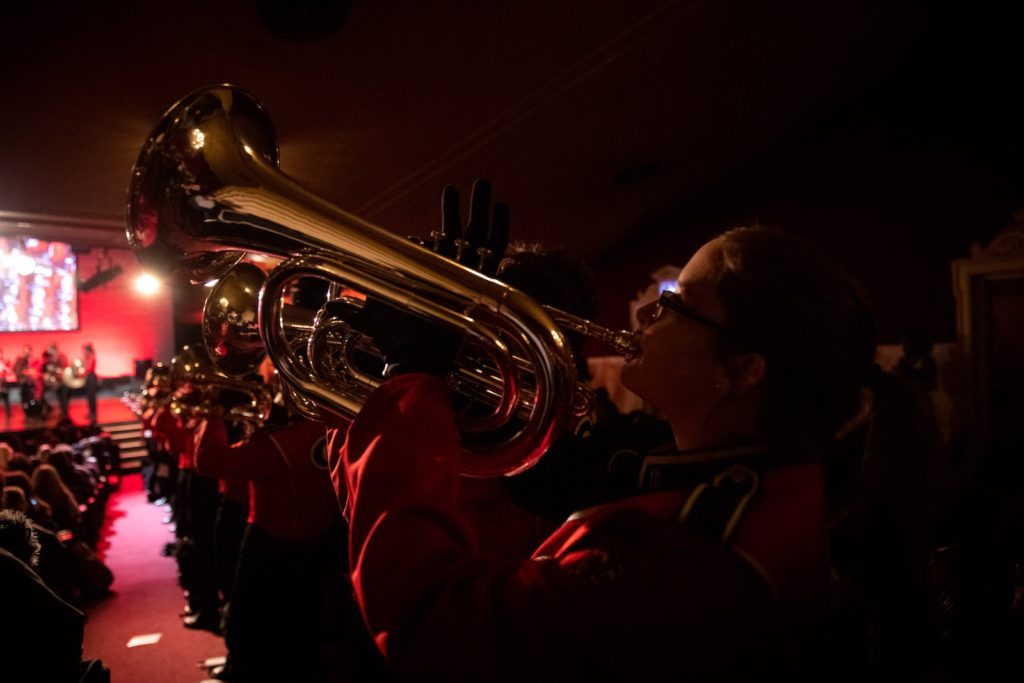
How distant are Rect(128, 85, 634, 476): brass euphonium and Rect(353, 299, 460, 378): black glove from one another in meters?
0.05

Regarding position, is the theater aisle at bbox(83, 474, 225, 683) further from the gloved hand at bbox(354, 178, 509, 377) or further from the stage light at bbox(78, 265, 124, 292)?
the stage light at bbox(78, 265, 124, 292)

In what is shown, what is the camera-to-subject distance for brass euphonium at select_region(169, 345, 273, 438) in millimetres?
2846

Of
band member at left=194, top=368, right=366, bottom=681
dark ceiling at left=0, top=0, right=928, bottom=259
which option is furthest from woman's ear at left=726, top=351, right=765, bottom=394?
dark ceiling at left=0, top=0, right=928, bottom=259

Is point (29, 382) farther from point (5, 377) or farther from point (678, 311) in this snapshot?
point (678, 311)

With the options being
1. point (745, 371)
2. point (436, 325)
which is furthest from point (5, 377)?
point (745, 371)

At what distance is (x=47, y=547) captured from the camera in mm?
2371

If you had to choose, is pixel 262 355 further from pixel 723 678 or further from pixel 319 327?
pixel 723 678

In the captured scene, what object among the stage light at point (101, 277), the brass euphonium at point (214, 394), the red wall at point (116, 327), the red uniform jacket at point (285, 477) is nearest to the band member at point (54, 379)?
the red wall at point (116, 327)

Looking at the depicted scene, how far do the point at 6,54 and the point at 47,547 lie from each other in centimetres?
279

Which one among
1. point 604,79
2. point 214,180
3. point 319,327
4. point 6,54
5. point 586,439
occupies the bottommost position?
point 586,439

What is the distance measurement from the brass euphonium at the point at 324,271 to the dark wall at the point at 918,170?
7.56 meters

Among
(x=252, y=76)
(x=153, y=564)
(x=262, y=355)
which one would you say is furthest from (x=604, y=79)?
(x=153, y=564)

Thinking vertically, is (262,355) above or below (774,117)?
below

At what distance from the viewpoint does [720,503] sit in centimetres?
79
